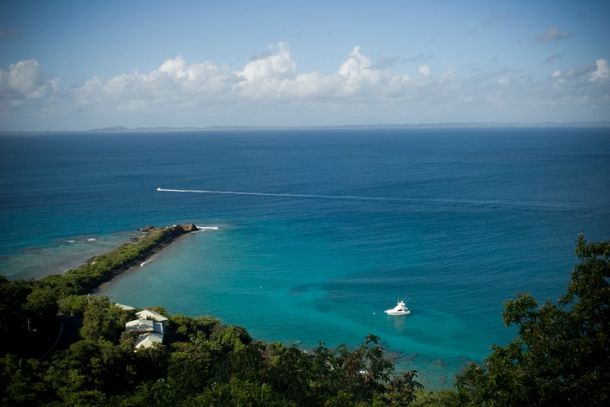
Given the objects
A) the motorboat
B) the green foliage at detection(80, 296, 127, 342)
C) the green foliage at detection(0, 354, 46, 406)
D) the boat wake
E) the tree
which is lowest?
the motorboat

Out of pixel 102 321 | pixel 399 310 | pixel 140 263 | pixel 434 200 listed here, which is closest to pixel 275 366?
pixel 102 321

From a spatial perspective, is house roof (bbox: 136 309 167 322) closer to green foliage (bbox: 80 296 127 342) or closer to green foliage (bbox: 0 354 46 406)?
green foliage (bbox: 80 296 127 342)

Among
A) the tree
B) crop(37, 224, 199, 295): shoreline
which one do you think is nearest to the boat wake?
crop(37, 224, 199, 295): shoreline

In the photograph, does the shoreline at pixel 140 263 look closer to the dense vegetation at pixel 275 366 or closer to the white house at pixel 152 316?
the dense vegetation at pixel 275 366

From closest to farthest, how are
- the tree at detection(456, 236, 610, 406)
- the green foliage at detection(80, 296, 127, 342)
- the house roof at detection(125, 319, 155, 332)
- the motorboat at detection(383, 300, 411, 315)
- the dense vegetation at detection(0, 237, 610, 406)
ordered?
the tree at detection(456, 236, 610, 406) < the dense vegetation at detection(0, 237, 610, 406) < the green foliage at detection(80, 296, 127, 342) < the house roof at detection(125, 319, 155, 332) < the motorboat at detection(383, 300, 411, 315)

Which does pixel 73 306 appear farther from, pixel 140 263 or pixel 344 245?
pixel 344 245

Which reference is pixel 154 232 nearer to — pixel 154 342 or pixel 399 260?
pixel 399 260
